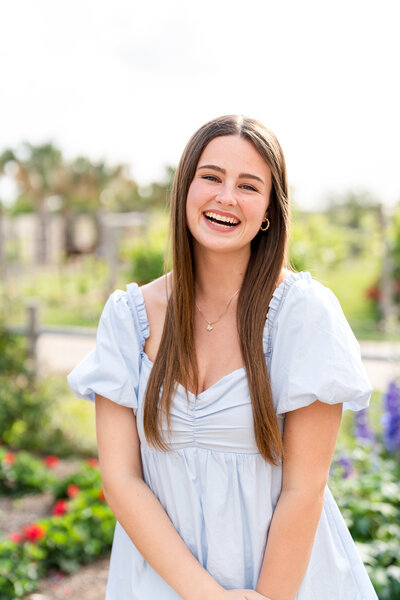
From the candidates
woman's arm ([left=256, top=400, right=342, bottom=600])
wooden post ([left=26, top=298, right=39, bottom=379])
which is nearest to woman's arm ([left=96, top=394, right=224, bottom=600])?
woman's arm ([left=256, top=400, right=342, bottom=600])

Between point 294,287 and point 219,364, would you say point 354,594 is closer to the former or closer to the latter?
point 219,364

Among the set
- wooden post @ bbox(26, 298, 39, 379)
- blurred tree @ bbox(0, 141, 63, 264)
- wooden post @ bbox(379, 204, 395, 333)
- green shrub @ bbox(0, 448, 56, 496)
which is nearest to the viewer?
green shrub @ bbox(0, 448, 56, 496)

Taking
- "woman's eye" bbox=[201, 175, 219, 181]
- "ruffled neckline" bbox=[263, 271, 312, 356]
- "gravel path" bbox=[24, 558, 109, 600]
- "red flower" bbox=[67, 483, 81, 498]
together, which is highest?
"woman's eye" bbox=[201, 175, 219, 181]

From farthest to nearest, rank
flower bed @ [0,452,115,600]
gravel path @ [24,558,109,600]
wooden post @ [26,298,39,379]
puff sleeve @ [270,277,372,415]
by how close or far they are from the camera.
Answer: wooden post @ [26,298,39,379]
gravel path @ [24,558,109,600]
flower bed @ [0,452,115,600]
puff sleeve @ [270,277,372,415]

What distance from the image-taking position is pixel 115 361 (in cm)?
138

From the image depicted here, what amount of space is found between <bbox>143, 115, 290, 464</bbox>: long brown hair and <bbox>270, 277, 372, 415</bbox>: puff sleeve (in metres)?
0.04

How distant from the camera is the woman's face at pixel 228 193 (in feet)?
4.44

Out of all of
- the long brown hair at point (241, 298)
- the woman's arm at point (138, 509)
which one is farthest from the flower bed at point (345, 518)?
the long brown hair at point (241, 298)

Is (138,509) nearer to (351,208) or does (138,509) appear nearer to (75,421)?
(75,421)

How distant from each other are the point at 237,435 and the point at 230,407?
2.5 inches

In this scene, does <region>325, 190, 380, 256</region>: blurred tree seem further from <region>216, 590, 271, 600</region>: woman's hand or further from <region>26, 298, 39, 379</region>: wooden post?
<region>216, 590, 271, 600</region>: woman's hand

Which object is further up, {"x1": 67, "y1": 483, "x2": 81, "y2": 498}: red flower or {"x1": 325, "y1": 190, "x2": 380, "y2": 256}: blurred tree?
{"x1": 325, "y1": 190, "x2": 380, "y2": 256}: blurred tree

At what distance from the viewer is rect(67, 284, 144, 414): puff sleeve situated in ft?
4.46

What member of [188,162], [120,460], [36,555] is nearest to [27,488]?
[36,555]
